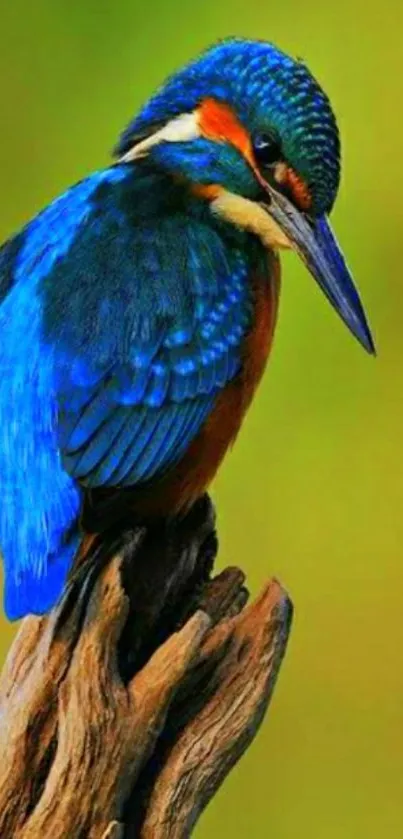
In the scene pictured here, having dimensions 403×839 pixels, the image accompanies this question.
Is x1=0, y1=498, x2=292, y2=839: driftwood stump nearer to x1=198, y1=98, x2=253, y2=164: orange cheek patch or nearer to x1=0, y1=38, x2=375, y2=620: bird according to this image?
x1=0, y1=38, x2=375, y2=620: bird

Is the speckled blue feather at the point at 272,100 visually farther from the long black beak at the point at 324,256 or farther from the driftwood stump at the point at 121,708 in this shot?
the driftwood stump at the point at 121,708

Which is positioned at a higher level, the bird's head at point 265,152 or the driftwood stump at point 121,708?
the driftwood stump at point 121,708

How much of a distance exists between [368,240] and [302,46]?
0.88 ft

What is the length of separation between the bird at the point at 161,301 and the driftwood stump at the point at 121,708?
42 mm

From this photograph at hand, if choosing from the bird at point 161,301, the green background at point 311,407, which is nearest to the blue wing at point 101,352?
the bird at point 161,301

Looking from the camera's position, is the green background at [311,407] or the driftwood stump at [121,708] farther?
the green background at [311,407]

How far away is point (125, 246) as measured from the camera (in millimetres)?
1677

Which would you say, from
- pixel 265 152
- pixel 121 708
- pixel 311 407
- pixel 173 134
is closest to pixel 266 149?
pixel 265 152

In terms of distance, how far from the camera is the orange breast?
1690mm

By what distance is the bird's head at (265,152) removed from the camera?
5.41 feet

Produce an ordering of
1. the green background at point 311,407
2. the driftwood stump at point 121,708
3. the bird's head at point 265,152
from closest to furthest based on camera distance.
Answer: the driftwood stump at point 121,708
the bird's head at point 265,152
the green background at point 311,407

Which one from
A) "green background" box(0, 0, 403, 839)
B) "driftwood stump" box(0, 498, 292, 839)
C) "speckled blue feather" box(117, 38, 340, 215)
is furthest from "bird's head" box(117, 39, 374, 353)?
"green background" box(0, 0, 403, 839)

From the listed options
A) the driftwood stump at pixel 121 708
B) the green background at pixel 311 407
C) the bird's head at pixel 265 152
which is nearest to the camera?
the driftwood stump at pixel 121 708

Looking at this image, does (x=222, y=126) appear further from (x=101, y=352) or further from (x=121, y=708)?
(x=121, y=708)
